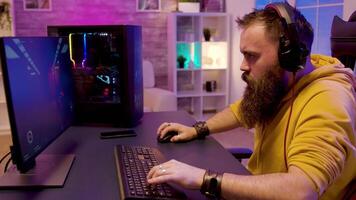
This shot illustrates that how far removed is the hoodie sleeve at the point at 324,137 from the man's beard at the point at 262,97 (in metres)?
0.15

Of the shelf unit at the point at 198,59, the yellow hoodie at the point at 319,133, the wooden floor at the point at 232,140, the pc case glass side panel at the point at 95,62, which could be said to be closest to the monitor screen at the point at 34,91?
the pc case glass side panel at the point at 95,62

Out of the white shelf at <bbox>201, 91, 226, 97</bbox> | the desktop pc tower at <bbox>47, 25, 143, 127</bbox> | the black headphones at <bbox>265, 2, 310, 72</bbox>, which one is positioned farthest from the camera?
the white shelf at <bbox>201, 91, 226, 97</bbox>

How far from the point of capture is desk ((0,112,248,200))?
3.43 feet

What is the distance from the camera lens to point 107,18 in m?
4.63

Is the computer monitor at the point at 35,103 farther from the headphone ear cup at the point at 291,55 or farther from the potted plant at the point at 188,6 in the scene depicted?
the potted plant at the point at 188,6

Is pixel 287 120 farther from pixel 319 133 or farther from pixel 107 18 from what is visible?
pixel 107 18

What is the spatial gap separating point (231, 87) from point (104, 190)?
4043 mm

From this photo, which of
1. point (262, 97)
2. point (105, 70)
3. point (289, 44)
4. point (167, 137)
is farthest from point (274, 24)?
point (105, 70)

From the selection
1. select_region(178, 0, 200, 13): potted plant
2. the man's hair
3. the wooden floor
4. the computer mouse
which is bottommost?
the wooden floor

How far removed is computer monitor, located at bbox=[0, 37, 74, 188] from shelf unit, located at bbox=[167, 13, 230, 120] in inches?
132

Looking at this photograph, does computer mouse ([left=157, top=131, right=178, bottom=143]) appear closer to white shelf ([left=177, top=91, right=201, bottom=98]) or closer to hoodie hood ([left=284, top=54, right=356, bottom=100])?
hoodie hood ([left=284, top=54, right=356, bottom=100])

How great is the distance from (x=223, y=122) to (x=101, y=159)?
1.88ft

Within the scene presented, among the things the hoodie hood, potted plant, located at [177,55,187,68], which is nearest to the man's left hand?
the hoodie hood

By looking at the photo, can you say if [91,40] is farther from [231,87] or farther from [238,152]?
[231,87]
